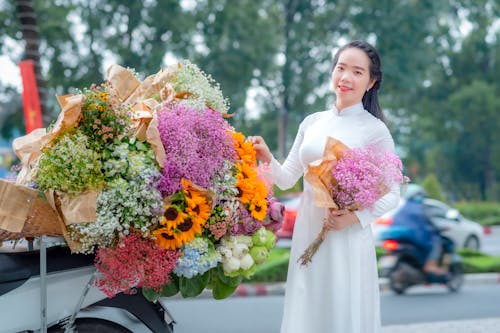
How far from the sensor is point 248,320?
7.49 metres

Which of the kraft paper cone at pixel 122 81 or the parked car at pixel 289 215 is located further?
the parked car at pixel 289 215

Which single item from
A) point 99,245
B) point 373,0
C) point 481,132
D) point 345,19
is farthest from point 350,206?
point 481,132

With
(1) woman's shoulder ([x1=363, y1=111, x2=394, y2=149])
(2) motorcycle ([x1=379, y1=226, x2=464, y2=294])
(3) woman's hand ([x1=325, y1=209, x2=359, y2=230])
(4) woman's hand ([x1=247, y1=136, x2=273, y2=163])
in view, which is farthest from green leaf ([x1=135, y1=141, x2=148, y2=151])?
(2) motorcycle ([x1=379, y1=226, x2=464, y2=294])

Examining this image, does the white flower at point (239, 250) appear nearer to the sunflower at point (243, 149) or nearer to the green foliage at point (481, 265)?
the sunflower at point (243, 149)

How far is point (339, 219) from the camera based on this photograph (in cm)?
312

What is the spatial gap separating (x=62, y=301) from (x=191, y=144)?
0.82 meters

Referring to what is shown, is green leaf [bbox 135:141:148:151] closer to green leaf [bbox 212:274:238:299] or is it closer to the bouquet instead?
green leaf [bbox 212:274:238:299]

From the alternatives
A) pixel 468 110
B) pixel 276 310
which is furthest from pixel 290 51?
pixel 276 310

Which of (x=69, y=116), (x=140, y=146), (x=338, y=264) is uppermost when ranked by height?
(x=69, y=116)

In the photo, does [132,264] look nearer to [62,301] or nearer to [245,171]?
[62,301]

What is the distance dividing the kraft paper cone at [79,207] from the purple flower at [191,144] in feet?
0.92

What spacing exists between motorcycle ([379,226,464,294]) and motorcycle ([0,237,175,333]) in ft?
21.0

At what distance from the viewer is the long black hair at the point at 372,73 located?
131 inches

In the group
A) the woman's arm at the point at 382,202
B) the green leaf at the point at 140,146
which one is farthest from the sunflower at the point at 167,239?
the woman's arm at the point at 382,202
